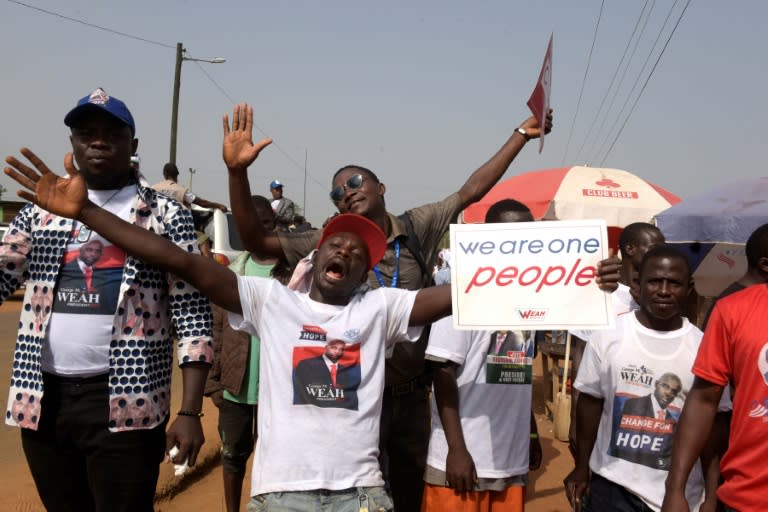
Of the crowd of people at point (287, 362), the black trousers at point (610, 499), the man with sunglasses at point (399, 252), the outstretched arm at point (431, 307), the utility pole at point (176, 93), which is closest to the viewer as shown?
the crowd of people at point (287, 362)

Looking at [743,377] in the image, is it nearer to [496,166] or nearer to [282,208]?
[496,166]

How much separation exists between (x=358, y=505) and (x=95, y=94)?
1819mm

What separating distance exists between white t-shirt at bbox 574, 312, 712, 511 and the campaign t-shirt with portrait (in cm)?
34

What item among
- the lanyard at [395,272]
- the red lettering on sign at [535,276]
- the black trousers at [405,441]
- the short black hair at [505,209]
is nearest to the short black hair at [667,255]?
the red lettering on sign at [535,276]

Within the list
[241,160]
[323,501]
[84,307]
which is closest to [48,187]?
[84,307]

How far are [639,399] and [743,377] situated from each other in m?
0.56

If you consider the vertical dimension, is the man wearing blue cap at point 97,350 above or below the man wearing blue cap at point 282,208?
below

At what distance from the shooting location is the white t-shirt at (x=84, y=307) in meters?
2.67

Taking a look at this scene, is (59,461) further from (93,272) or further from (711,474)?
(711,474)

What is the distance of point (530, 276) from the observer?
2.83 meters

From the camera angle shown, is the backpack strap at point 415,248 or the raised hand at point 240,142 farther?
the backpack strap at point 415,248

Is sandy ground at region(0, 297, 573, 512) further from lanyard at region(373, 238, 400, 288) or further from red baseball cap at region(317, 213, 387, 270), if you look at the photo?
red baseball cap at region(317, 213, 387, 270)

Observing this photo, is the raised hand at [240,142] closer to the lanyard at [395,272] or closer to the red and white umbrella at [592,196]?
the lanyard at [395,272]

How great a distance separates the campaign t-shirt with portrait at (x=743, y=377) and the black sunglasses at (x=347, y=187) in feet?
6.01
